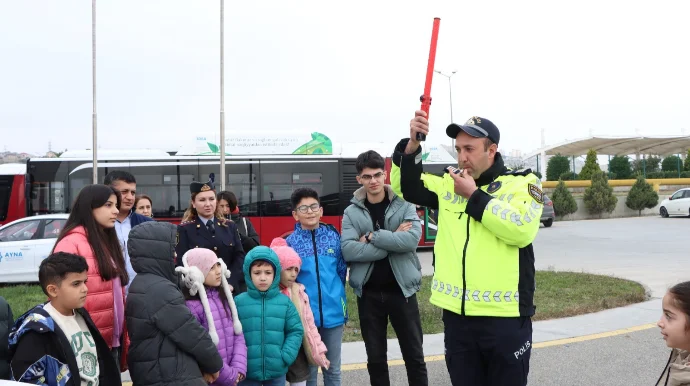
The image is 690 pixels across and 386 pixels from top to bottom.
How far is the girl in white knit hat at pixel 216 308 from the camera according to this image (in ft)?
11.6

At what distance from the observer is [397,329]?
440 cm

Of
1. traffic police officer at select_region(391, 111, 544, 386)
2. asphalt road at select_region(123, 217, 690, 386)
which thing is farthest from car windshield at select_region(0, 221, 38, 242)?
traffic police officer at select_region(391, 111, 544, 386)

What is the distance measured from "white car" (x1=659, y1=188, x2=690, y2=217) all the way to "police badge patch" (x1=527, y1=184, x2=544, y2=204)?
3034cm

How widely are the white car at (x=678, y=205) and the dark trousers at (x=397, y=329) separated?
29.4 metres

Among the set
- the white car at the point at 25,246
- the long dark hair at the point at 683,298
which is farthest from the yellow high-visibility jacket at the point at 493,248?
the white car at the point at 25,246

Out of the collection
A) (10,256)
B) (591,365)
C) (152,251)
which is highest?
(152,251)

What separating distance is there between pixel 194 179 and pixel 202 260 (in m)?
12.7

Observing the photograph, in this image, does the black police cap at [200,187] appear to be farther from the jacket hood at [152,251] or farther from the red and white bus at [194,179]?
the red and white bus at [194,179]

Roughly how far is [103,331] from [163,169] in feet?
41.2

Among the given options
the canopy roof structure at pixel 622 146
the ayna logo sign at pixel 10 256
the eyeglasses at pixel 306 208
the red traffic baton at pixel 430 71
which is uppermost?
the canopy roof structure at pixel 622 146

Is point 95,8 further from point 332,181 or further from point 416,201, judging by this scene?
point 416,201

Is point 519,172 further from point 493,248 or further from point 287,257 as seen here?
point 287,257

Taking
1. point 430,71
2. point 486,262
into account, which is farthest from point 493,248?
point 430,71

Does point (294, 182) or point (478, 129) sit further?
point (294, 182)
